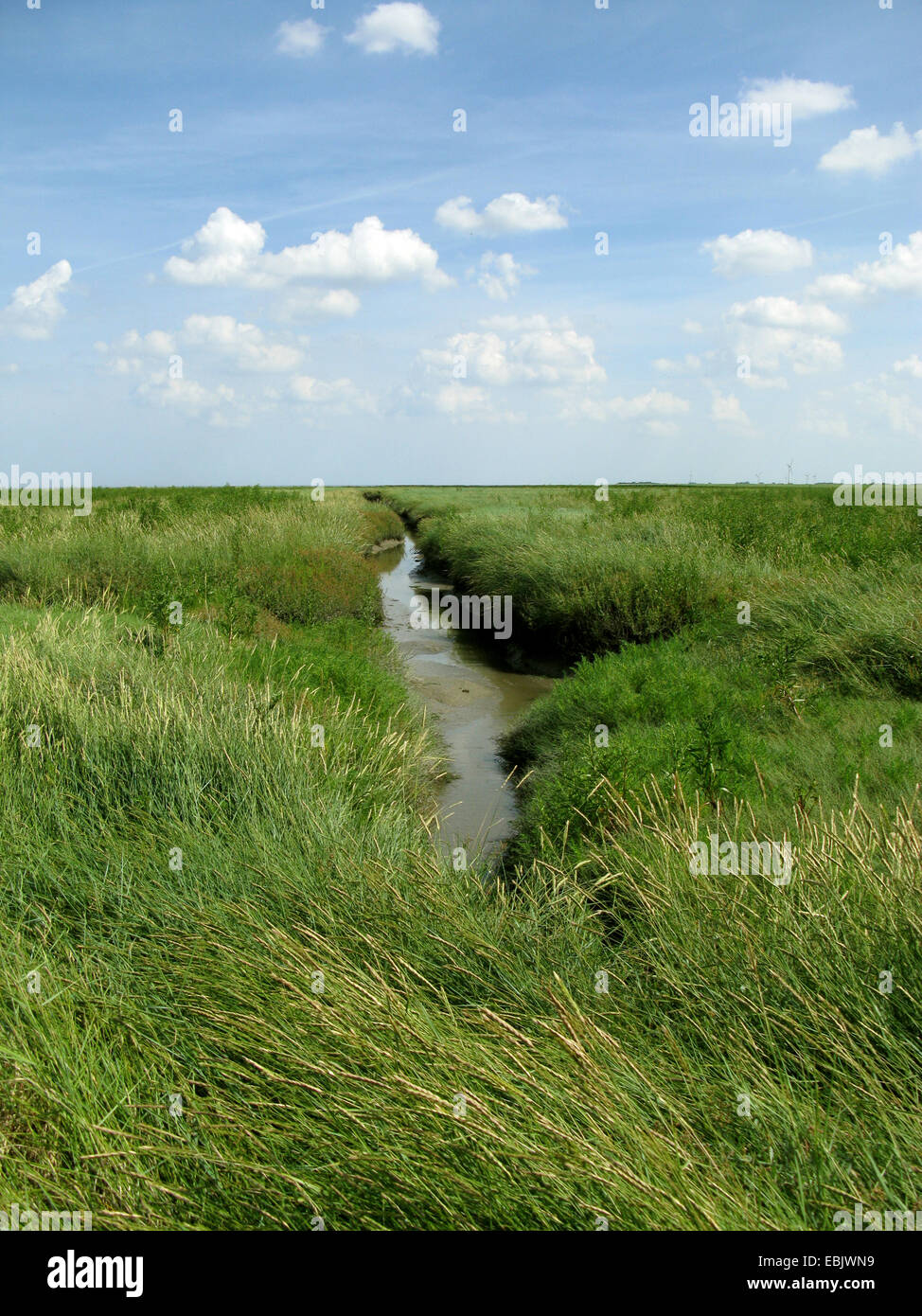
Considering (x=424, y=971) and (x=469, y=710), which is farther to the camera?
(x=469, y=710)

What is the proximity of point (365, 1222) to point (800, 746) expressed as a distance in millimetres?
5270

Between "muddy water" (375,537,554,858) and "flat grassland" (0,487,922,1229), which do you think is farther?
"muddy water" (375,537,554,858)

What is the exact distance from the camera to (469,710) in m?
11.9

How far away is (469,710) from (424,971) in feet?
27.7

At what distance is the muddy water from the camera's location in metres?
7.83

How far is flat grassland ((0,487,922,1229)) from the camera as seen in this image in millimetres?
2346

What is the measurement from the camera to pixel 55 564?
46.0ft

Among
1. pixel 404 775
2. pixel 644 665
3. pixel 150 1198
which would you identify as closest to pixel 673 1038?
pixel 150 1198

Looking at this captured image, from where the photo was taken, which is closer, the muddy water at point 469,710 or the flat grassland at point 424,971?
the flat grassland at point 424,971

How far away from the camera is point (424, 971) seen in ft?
11.3

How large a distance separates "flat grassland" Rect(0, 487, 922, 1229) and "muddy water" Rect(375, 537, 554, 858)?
0.47 metres

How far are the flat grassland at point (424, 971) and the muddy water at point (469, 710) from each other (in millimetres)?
474

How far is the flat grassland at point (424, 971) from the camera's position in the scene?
7.70ft
